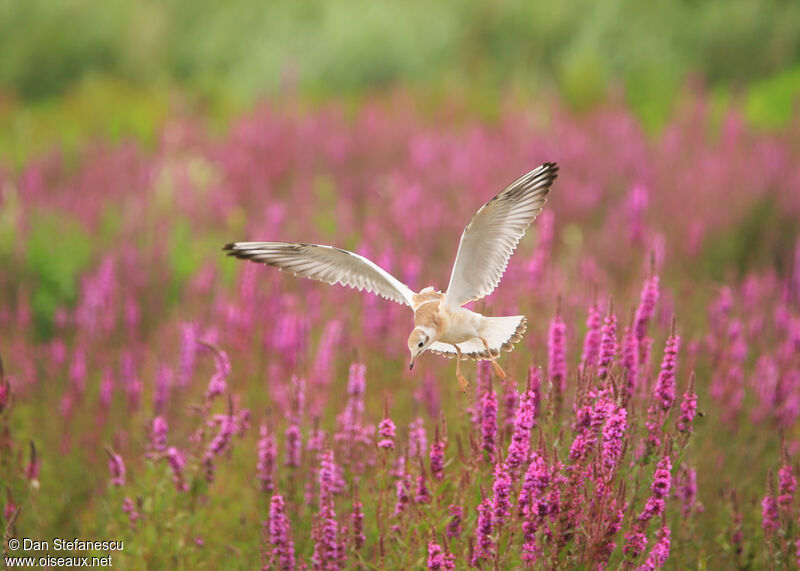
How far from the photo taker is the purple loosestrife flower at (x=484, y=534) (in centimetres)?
223

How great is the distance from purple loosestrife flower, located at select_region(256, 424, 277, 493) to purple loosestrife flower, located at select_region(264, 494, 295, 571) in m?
0.21

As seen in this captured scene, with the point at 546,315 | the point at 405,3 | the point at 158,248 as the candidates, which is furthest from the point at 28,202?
the point at 405,3

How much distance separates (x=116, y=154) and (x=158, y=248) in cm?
289

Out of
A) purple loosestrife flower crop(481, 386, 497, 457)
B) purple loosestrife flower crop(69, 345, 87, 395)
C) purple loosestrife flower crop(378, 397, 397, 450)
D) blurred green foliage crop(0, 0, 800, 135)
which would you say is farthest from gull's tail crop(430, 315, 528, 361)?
blurred green foliage crop(0, 0, 800, 135)

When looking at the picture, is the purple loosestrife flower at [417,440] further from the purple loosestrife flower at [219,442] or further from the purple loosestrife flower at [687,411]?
the purple loosestrife flower at [687,411]

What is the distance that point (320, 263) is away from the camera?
8.41 feet

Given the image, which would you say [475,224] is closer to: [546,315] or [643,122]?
[546,315]

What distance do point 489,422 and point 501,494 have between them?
26cm

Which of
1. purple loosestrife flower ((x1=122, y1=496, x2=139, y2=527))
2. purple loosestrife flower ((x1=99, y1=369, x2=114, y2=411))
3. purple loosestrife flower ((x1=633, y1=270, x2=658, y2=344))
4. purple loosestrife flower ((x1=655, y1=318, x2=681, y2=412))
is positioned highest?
purple loosestrife flower ((x1=633, y1=270, x2=658, y2=344))

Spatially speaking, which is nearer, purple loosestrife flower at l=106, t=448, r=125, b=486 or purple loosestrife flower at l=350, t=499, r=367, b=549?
purple loosestrife flower at l=350, t=499, r=367, b=549

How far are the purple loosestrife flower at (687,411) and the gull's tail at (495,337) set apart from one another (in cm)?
42

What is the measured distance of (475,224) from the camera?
232cm

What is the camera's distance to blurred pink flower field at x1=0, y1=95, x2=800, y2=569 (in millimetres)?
2416

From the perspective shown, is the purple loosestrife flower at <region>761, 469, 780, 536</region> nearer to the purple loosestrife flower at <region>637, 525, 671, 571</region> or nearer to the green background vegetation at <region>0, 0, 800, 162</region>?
the purple loosestrife flower at <region>637, 525, 671, 571</region>
